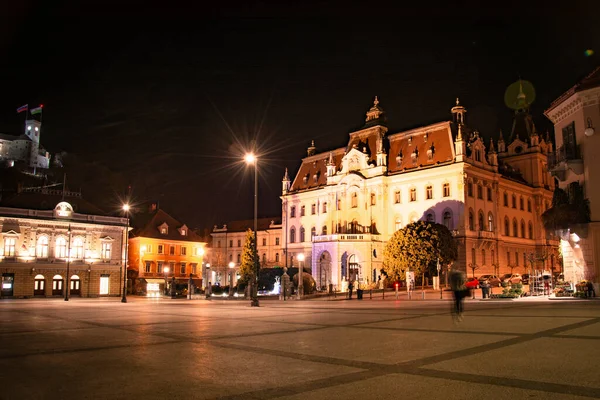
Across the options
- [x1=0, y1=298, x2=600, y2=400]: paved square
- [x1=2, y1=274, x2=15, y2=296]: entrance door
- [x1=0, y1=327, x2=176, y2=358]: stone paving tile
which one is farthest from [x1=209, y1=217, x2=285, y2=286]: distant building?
[x1=0, y1=298, x2=600, y2=400]: paved square

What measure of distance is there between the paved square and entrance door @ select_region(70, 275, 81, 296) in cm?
4674

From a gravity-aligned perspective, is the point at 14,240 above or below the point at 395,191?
below

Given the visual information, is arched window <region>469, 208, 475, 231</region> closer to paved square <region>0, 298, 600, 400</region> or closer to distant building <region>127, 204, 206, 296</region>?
distant building <region>127, 204, 206, 296</region>

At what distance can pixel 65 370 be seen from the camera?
395 inches

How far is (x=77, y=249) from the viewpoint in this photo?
204 feet

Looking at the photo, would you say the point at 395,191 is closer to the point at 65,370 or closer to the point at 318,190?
the point at 318,190

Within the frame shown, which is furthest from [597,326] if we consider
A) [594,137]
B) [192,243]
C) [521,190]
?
[192,243]

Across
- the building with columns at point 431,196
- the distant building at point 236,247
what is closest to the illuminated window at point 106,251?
the building with columns at point 431,196

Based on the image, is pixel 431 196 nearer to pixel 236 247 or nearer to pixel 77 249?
pixel 77 249

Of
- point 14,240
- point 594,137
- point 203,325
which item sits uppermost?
point 594,137

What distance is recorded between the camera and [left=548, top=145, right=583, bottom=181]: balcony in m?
34.2

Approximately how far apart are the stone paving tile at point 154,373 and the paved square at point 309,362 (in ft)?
0.07

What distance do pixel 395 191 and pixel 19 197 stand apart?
48372 millimetres

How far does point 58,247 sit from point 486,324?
54857 mm
